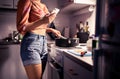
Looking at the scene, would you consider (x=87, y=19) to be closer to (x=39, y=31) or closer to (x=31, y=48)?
(x=39, y=31)

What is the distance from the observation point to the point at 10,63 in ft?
8.12

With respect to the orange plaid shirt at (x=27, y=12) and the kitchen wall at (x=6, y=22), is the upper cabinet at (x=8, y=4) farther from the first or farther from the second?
the orange plaid shirt at (x=27, y=12)

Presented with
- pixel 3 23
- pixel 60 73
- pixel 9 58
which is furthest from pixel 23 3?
pixel 3 23

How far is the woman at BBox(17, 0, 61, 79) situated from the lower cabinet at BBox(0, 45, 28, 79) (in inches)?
45.6

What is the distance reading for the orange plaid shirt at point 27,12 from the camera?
1283 mm

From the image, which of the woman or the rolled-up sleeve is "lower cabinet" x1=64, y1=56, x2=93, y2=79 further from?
the rolled-up sleeve

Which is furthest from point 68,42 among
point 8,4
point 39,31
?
point 8,4

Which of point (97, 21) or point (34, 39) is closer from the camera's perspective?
point (97, 21)

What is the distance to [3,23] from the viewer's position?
9.27 feet

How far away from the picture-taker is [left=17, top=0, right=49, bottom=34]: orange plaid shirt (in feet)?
4.21

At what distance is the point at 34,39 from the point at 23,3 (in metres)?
0.32

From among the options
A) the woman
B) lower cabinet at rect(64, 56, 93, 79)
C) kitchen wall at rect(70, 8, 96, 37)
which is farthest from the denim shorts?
kitchen wall at rect(70, 8, 96, 37)

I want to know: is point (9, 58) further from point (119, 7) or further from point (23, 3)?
point (119, 7)

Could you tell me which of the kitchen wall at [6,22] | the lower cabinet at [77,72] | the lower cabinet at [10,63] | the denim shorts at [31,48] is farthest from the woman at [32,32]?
the kitchen wall at [6,22]
